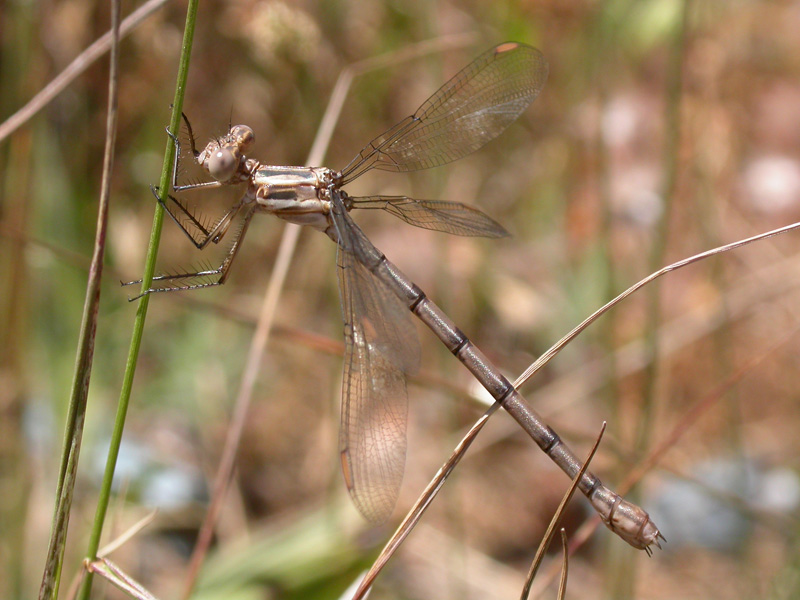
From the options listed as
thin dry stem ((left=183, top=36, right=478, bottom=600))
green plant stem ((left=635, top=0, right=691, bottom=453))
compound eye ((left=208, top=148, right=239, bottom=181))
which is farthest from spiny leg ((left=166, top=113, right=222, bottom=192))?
green plant stem ((left=635, top=0, right=691, bottom=453))

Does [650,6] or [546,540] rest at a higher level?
[650,6]

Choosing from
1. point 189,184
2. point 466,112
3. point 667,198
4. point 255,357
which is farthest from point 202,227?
point 667,198

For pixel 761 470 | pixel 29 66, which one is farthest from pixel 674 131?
pixel 29 66

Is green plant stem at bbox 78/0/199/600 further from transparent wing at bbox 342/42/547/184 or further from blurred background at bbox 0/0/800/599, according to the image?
transparent wing at bbox 342/42/547/184

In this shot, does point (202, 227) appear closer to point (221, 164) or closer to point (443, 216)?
point (221, 164)

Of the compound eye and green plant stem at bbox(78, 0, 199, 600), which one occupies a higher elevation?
the compound eye

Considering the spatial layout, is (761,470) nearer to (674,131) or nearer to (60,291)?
(674,131)

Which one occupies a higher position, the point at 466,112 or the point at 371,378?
the point at 466,112
